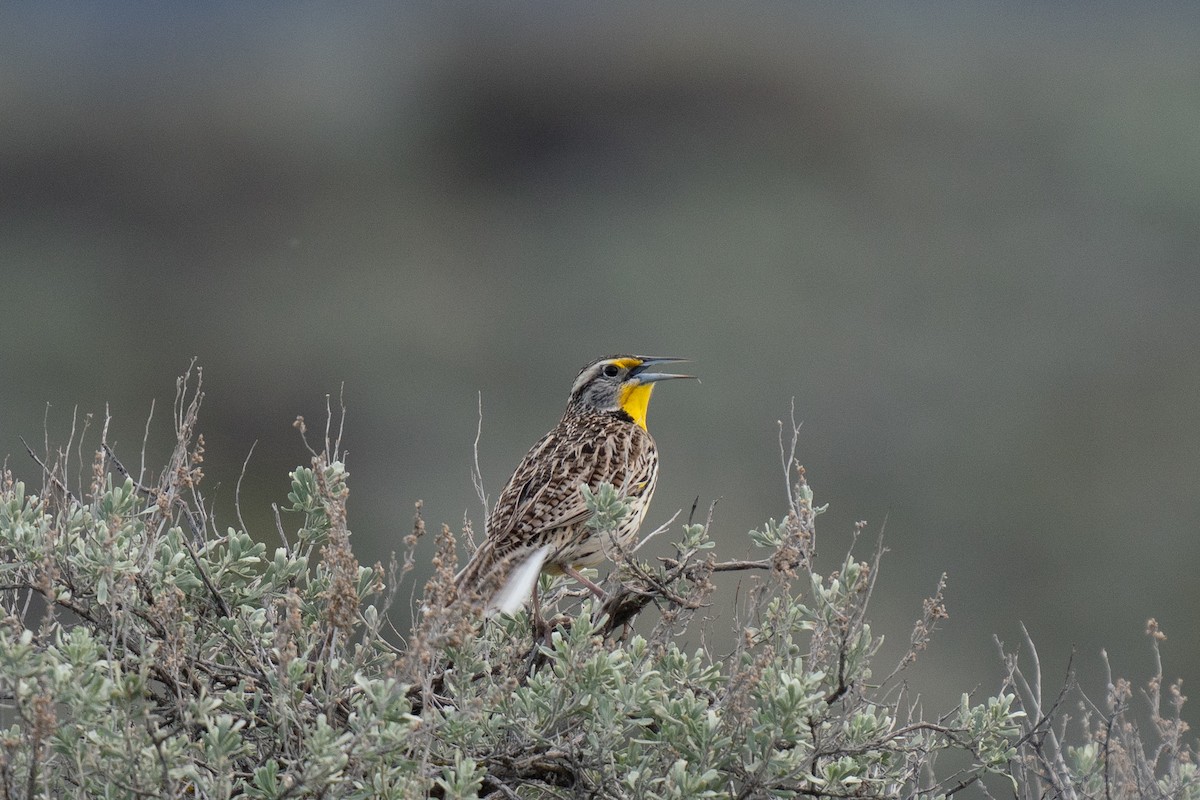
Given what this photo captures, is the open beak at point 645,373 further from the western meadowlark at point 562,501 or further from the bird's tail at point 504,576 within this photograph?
the bird's tail at point 504,576

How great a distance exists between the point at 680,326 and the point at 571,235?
7.55 metres

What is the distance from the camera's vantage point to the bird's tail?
4.43 metres

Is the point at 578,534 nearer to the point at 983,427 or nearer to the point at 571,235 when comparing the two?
the point at 983,427

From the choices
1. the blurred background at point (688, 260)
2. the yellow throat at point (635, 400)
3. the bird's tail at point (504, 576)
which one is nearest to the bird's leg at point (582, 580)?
the bird's tail at point (504, 576)

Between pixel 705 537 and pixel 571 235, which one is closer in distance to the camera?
pixel 705 537

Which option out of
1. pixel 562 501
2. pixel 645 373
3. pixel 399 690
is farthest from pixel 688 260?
pixel 399 690

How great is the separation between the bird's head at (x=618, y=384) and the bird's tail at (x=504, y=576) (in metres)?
1.13

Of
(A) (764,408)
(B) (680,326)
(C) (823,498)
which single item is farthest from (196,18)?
(C) (823,498)

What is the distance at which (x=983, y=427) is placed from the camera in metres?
24.0

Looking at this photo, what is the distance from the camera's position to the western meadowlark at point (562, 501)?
4664mm

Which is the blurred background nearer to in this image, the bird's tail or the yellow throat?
the yellow throat

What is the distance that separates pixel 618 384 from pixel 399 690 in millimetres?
2939

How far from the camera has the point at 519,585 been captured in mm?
4617

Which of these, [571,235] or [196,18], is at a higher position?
[196,18]
